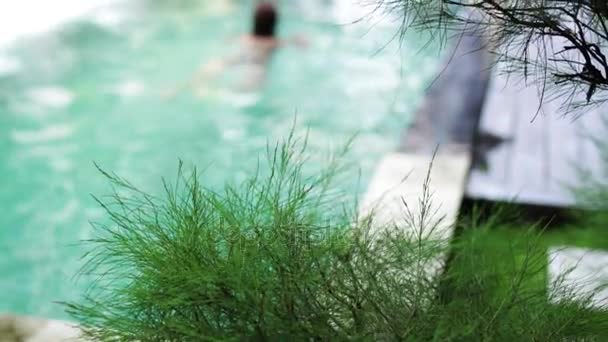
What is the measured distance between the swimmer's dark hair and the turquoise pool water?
0.58 ft

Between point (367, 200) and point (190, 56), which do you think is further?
point (190, 56)

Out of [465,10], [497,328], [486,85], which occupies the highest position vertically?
[486,85]

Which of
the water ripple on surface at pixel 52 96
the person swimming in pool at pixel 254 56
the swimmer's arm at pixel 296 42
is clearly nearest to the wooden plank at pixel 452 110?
the person swimming in pool at pixel 254 56

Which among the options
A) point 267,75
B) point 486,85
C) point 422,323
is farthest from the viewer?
point 267,75

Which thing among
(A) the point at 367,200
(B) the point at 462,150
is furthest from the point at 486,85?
(A) the point at 367,200

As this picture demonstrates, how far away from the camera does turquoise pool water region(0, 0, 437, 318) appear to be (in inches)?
145

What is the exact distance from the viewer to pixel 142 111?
508cm

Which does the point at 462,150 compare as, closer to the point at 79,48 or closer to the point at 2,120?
the point at 2,120

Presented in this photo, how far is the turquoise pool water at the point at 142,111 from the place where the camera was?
3.68 metres

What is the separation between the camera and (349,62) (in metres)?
6.07

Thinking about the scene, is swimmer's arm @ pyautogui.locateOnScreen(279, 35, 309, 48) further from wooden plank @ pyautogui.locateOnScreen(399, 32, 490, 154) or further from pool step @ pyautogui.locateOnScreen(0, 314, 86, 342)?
pool step @ pyautogui.locateOnScreen(0, 314, 86, 342)

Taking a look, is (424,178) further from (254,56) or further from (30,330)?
(254,56)

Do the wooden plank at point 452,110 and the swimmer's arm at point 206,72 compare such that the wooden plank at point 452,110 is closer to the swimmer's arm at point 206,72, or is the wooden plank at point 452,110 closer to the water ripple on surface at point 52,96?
the swimmer's arm at point 206,72

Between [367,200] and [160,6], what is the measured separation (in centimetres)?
454
